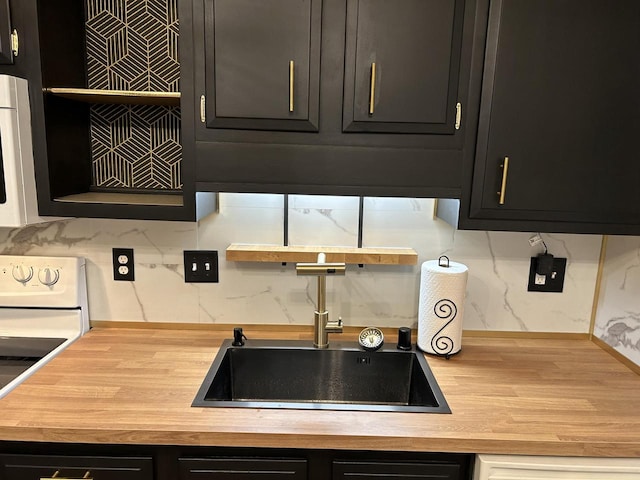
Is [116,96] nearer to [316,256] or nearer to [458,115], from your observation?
[316,256]

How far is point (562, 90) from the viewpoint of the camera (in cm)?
117

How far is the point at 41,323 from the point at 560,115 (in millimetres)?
1743

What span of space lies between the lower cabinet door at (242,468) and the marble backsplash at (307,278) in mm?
598

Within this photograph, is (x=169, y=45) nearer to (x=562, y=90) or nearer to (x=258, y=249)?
(x=258, y=249)

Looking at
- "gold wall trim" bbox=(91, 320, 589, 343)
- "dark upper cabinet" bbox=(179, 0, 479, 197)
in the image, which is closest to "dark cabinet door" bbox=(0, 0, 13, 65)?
"dark upper cabinet" bbox=(179, 0, 479, 197)

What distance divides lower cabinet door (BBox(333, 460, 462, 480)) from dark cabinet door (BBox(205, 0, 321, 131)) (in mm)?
870

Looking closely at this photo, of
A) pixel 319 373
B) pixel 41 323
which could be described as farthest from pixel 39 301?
pixel 319 373

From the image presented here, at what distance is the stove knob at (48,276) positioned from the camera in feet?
4.81

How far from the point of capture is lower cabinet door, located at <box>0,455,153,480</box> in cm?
105

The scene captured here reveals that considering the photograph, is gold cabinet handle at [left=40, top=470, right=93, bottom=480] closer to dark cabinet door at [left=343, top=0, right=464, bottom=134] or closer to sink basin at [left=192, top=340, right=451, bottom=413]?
sink basin at [left=192, top=340, right=451, bottom=413]

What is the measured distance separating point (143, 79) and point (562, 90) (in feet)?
4.17

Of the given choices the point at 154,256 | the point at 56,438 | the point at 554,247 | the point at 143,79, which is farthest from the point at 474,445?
the point at 143,79

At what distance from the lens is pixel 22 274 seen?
1460mm

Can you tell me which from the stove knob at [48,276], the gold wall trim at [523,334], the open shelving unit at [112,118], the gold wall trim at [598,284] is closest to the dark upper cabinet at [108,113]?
the open shelving unit at [112,118]
